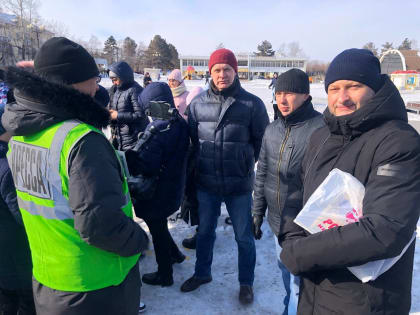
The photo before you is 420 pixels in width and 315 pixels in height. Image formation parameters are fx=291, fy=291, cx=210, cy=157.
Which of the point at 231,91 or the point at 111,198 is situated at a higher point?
the point at 231,91

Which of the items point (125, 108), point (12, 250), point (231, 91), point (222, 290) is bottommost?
point (222, 290)

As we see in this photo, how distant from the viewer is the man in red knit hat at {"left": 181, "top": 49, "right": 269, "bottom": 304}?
2588 mm

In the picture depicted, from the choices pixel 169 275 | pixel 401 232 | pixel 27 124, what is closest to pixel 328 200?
pixel 401 232

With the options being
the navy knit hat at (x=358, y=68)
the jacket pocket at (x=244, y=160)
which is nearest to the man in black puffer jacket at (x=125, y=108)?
the jacket pocket at (x=244, y=160)

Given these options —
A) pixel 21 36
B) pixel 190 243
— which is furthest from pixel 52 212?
pixel 21 36

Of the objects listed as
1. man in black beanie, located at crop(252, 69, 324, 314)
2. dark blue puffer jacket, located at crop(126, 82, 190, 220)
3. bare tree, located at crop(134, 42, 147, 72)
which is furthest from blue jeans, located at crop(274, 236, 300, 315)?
bare tree, located at crop(134, 42, 147, 72)

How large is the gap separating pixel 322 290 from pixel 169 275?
189 cm

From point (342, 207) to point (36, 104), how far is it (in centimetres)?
136

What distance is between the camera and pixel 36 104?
4.17 feet

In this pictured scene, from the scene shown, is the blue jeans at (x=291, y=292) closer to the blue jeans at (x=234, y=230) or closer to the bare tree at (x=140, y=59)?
the blue jeans at (x=234, y=230)

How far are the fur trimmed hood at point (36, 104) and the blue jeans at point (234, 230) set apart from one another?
5.48ft

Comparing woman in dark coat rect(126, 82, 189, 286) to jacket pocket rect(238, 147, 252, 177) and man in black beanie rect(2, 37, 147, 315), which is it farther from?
man in black beanie rect(2, 37, 147, 315)

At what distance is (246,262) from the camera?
2.71 m

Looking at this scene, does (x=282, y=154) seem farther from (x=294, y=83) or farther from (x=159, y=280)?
(x=159, y=280)
